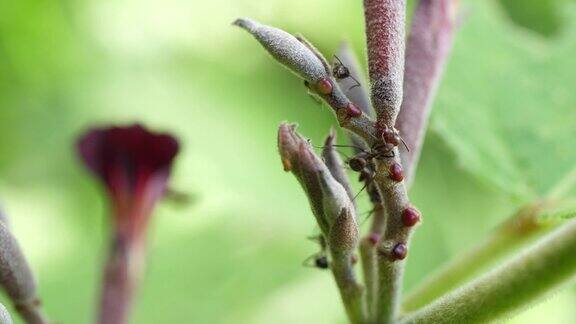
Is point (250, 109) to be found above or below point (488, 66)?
below

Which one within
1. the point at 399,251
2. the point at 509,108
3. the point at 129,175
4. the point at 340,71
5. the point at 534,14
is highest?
the point at 340,71

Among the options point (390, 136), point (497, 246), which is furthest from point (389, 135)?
point (497, 246)

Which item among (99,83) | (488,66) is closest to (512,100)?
(488,66)

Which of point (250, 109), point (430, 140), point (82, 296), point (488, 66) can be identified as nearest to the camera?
point (488, 66)

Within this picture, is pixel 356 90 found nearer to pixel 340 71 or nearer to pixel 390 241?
pixel 340 71

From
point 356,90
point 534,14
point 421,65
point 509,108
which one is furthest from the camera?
point 534,14

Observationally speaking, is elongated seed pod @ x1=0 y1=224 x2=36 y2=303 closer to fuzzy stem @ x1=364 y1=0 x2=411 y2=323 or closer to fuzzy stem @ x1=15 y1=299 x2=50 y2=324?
fuzzy stem @ x1=15 y1=299 x2=50 y2=324

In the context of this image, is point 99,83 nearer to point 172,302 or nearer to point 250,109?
point 250,109
